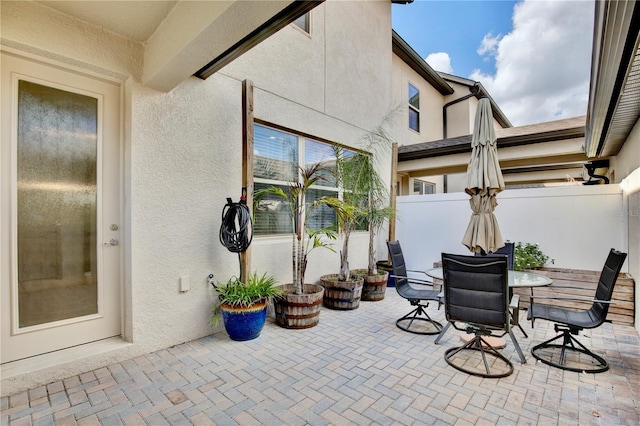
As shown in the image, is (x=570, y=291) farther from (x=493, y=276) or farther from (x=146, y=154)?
(x=146, y=154)

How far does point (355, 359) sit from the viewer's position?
333 cm

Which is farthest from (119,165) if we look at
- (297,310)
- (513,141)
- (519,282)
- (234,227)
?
(513,141)

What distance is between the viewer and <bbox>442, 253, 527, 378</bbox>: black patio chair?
299 cm

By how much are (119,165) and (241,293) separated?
6.75ft

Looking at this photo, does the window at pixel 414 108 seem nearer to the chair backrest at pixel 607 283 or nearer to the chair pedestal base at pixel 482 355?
the chair backrest at pixel 607 283

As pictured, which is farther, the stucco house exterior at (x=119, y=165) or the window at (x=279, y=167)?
the window at (x=279, y=167)

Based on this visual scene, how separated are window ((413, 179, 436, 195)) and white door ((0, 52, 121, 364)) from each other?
906 centimetres

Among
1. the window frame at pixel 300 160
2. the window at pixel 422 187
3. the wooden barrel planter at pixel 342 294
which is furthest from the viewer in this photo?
the window at pixel 422 187

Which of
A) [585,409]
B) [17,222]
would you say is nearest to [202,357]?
[17,222]

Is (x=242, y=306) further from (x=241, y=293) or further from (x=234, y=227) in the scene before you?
(x=234, y=227)

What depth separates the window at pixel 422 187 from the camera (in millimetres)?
10606

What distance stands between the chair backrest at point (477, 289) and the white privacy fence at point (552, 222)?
380 cm

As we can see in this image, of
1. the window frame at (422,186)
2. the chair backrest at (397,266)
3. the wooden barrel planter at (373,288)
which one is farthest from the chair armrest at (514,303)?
the window frame at (422,186)

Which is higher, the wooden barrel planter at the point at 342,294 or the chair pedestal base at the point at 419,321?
the wooden barrel planter at the point at 342,294
